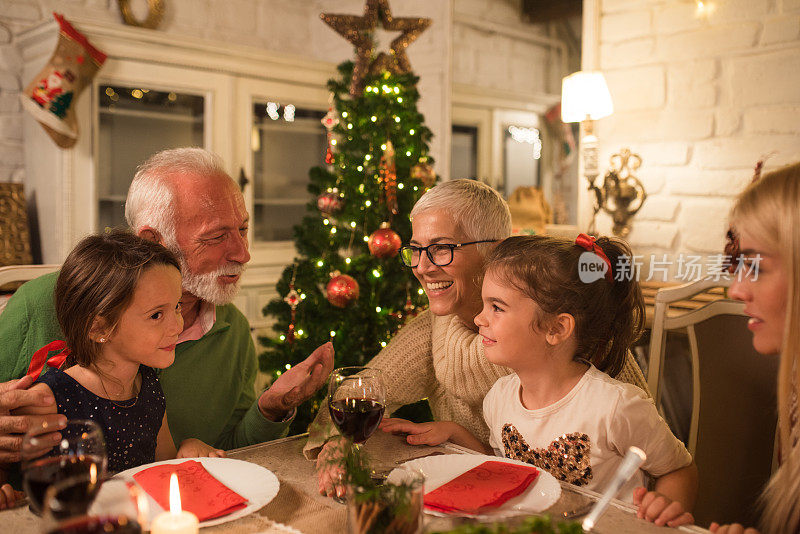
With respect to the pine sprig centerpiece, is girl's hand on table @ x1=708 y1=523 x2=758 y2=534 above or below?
below

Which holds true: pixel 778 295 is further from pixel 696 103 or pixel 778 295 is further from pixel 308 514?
pixel 696 103

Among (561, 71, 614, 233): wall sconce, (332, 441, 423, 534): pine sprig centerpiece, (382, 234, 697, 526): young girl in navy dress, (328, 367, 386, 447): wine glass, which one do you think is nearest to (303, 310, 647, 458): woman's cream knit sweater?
(382, 234, 697, 526): young girl in navy dress

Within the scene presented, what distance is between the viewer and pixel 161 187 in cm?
179

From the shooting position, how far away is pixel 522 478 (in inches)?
44.8

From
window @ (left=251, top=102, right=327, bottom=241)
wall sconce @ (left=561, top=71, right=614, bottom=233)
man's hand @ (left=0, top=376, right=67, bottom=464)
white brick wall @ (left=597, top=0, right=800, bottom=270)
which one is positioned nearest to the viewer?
man's hand @ (left=0, top=376, right=67, bottom=464)

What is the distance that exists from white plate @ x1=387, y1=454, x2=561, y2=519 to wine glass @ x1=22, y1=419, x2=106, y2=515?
384mm

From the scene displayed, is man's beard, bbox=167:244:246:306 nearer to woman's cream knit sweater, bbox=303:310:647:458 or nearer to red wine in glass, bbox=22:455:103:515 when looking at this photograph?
woman's cream knit sweater, bbox=303:310:647:458

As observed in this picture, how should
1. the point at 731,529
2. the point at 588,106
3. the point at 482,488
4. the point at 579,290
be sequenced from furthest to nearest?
the point at 588,106 → the point at 579,290 → the point at 482,488 → the point at 731,529

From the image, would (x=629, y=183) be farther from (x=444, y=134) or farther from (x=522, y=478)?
(x=522, y=478)

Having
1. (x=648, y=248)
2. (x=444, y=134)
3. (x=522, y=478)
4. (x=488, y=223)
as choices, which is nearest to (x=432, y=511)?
(x=522, y=478)

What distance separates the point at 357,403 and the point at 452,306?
0.66m

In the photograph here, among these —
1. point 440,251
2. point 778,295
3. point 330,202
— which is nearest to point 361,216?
point 330,202

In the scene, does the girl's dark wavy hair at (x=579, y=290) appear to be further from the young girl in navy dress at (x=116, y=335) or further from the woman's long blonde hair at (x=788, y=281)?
the young girl in navy dress at (x=116, y=335)

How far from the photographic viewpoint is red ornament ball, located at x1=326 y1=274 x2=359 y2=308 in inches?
95.0
